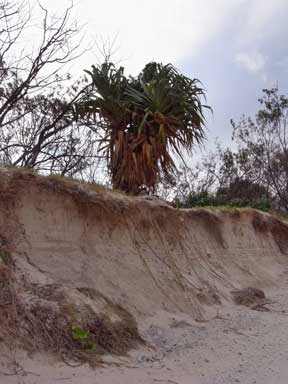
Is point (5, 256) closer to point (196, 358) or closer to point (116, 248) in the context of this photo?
point (116, 248)

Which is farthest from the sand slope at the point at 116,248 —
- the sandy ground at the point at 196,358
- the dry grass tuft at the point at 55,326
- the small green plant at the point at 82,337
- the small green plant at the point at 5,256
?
the small green plant at the point at 82,337

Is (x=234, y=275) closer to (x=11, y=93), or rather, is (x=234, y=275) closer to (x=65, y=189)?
(x=65, y=189)

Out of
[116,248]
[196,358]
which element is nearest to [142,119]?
[116,248]

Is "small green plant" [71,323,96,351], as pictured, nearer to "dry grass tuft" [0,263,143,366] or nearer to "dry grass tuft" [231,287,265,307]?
"dry grass tuft" [0,263,143,366]

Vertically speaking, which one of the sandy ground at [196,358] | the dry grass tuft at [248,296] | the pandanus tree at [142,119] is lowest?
the sandy ground at [196,358]

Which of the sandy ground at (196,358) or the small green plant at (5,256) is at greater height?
the small green plant at (5,256)

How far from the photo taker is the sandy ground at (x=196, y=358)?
5199 millimetres

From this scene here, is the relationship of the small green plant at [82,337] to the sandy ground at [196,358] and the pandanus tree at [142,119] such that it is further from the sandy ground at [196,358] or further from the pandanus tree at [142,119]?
the pandanus tree at [142,119]

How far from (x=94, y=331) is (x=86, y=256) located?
191cm

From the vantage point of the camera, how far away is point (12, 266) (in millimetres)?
6402

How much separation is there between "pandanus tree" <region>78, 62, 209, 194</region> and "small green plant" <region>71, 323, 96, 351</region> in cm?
664

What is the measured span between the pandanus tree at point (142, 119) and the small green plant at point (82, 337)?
664 centimetres

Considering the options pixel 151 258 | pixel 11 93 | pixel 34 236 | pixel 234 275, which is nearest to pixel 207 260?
pixel 234 275

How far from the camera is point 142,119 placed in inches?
499
